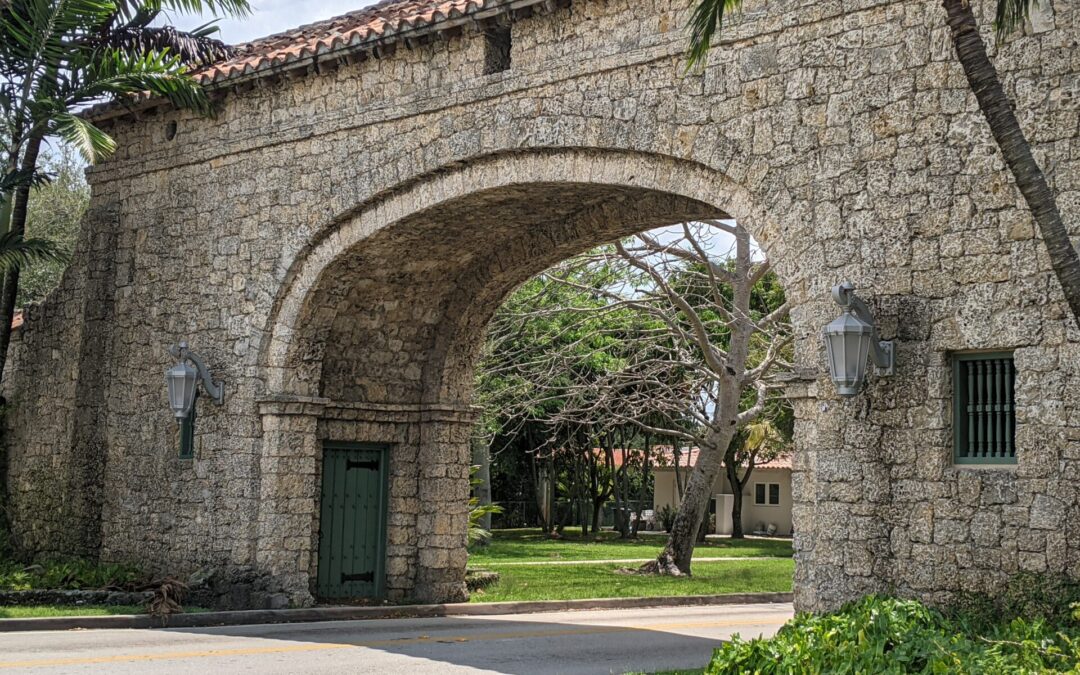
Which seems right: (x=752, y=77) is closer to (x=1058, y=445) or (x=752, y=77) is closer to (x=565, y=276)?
(x=1058, y=445)

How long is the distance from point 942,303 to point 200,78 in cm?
985

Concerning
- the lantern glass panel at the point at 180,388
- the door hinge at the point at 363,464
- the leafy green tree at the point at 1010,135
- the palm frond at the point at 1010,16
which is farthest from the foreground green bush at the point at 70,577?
the palm frond at the point at 1010,16

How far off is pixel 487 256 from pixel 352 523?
3.81 metres

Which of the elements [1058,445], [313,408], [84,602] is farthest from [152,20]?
[1058,445]

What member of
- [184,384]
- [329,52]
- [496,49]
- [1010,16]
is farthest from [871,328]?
[184,384]

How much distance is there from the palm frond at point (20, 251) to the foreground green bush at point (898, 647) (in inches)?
456

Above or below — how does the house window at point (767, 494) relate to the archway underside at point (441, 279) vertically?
below

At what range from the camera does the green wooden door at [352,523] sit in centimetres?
1587

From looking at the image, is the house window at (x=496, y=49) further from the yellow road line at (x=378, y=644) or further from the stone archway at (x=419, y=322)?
the yellow road line at (x=378, y=644)

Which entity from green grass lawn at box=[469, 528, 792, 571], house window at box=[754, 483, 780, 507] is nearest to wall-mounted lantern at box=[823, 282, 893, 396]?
green grass lawn at box=[469, 528, 792, 571]

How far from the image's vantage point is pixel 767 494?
158ft

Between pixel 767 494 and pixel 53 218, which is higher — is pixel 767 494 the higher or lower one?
the lower one

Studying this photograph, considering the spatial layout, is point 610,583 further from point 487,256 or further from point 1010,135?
point 1010,135

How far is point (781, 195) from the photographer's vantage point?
1112 cm
